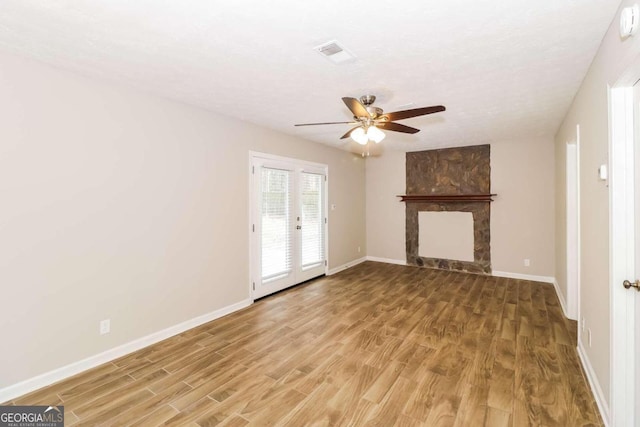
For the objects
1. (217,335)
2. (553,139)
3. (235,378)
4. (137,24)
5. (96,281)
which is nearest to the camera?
(137,24)

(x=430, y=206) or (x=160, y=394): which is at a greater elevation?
(x=430, y=206)

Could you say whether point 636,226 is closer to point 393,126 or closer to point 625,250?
point 625,250

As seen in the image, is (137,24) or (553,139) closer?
(137,24)

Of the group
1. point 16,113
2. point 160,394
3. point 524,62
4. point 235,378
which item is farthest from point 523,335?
point 16,113

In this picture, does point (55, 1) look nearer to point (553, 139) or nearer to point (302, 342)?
point (302, 342)

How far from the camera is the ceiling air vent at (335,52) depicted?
2119 millimetres

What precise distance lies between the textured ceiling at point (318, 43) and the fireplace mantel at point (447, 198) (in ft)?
7.78

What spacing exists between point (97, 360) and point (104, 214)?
131cm

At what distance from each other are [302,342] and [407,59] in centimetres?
279

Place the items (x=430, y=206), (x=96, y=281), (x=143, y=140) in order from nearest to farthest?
(x=96, y=281)
(x=143, y=140)
(x=430, y=206)

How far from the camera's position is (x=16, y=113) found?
2254 mm

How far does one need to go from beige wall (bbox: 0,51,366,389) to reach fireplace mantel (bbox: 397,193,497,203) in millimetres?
3758

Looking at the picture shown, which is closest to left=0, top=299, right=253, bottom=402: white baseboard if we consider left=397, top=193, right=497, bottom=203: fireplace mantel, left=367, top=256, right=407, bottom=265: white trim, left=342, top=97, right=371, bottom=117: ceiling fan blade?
left=342, top=97, right=371, bottom=117: ceiling fan blade

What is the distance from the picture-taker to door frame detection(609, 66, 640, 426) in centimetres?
174
